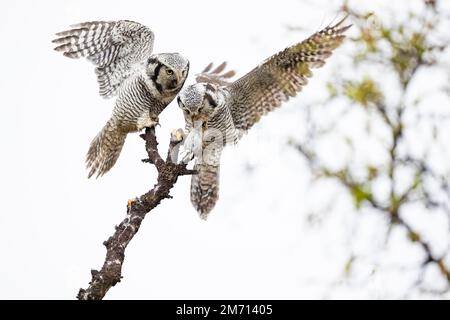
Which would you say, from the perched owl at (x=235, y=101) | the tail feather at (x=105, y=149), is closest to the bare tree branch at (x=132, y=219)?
the perched owl at (x=235, y=101)

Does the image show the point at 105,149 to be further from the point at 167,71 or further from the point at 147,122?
the point at 167,71

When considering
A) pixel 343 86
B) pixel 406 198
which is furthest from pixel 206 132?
pixel 406 198

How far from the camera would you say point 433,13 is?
273cm

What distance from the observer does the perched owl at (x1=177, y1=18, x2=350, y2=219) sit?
7676 mm

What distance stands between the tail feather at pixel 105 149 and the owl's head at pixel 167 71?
611mm

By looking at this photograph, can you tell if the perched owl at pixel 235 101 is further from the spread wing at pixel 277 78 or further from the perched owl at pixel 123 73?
the perched owl at pixel 123 73

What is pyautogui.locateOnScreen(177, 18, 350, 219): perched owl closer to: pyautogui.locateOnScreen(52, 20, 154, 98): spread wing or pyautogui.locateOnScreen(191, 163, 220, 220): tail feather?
pyautogui.locateOnScreen(191, 163, 220, 220): tail feather

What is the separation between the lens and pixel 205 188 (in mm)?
8375

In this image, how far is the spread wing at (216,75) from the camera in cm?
936

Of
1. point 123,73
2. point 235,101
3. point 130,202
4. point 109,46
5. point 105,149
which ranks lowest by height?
point 130,202

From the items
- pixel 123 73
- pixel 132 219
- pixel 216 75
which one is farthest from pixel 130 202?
pixel 216 75

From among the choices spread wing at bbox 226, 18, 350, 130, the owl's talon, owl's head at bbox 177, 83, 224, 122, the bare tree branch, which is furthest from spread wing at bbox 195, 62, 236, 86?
the owl's talon

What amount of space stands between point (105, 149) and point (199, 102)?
1.25 m
